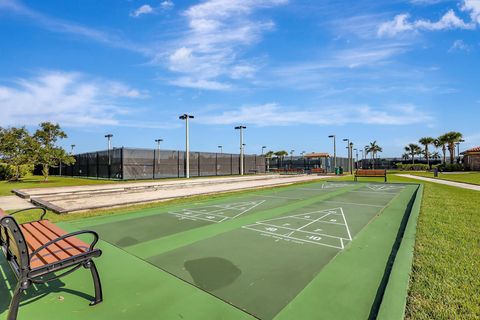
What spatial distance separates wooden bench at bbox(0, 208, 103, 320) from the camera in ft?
8.26

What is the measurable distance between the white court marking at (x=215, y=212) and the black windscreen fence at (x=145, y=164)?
61.8ft

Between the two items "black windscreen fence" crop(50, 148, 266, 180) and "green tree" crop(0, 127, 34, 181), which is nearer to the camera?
"green tree" crop(0, 127, 34, 181)

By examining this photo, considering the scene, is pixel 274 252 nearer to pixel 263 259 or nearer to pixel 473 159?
pixel 263 259

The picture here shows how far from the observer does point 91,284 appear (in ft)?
11.4

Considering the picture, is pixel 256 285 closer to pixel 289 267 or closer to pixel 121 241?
pixel 289 267

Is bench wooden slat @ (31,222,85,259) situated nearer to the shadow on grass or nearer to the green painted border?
the shadow on grass

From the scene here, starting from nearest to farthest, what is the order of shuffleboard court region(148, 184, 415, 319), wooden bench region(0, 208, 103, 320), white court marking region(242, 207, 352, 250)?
wooden bench region(0, 208, 103, 320), shuffleboard court region(148, 184, 415, 319), white court marking region(242, 207, 352, 250)

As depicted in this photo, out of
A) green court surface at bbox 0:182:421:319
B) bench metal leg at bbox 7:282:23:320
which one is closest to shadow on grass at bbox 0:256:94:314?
green court surface at bbox 0:182:421:319

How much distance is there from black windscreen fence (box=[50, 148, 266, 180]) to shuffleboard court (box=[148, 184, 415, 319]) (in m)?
22.1

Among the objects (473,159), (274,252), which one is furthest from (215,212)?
(473,159)

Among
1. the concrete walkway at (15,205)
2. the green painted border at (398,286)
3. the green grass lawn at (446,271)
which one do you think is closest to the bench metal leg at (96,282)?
the green painted border at (398,286)

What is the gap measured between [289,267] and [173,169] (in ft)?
90.1

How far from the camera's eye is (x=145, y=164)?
88.6ft

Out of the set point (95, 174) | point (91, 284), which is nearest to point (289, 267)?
point (91, 284)
